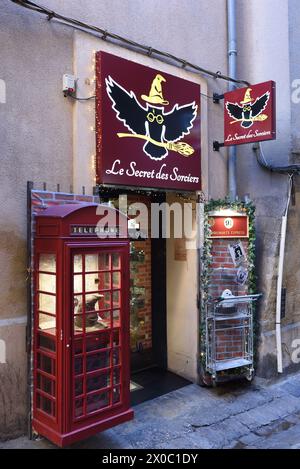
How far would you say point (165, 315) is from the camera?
7555 mm

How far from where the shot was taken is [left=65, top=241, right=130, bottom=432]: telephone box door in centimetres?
446

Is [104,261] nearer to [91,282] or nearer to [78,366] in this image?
[91,282]

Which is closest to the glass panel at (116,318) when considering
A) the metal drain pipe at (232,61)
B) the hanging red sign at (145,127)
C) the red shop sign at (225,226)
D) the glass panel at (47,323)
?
the glass panel at (47,323)

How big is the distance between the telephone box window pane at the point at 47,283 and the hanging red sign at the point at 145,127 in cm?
151

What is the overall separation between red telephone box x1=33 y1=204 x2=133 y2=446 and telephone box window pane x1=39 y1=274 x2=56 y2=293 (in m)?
0.01

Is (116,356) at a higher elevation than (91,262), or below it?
below

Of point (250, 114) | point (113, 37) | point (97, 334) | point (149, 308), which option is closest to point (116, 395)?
point (97, 334)

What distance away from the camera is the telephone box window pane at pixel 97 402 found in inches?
183

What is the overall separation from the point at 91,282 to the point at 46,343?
872 millimetres

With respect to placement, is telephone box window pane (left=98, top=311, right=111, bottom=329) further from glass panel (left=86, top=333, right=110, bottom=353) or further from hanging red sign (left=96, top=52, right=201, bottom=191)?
hanging red sign (left=96, top=52, right=201, bottom=191)

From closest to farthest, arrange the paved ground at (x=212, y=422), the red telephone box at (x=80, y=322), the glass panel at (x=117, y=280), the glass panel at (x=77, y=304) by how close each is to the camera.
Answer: the red telephone box at (x=80, y=322) → the glass panel at (x=77, y=304) → the glass panel at (x=117, y=280) → the paved ground at (x=212, y=422)

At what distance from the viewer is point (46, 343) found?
471 centimetres

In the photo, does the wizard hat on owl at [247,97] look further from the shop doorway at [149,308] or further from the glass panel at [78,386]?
the glass panel at [78,386]
